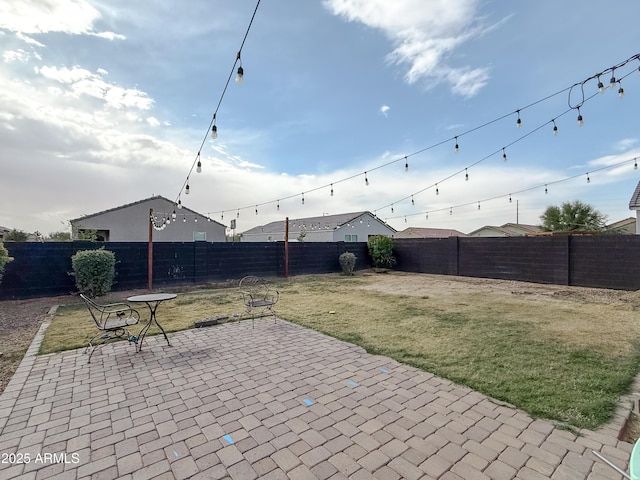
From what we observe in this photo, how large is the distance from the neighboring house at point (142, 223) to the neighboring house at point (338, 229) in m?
6.69

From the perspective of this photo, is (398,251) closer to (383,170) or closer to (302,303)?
(383,170)

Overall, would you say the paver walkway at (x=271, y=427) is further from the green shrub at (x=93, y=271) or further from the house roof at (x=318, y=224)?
the house roof at (x=318, y=224)

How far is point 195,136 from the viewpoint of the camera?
23.4 ft

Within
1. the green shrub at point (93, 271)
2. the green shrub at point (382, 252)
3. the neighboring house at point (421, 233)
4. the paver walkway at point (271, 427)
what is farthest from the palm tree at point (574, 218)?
the green shrub at point (93, 271)

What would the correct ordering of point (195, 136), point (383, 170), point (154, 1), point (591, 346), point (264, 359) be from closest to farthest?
point (264, 359)
point (591, 346)
point (154, 1)
point (195, 136)
point (383, 170)

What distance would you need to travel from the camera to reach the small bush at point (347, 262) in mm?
12289

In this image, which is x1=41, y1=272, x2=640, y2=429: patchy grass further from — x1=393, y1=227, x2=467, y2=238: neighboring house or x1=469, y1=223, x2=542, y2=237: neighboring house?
x1=393, y1=227, x2=467, y2=238: neighboring house

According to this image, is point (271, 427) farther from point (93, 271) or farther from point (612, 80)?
point (93, 271)

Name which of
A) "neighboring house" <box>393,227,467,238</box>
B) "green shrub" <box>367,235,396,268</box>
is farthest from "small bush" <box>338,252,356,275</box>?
"neighboring house" <box>393,227,467,238</box>

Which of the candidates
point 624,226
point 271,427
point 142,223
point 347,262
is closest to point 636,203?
point 347,262

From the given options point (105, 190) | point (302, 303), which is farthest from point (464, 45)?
point (105, 190)

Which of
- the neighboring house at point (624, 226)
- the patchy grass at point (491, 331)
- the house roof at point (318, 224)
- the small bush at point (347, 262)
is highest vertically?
the house roof at point (318, 224)

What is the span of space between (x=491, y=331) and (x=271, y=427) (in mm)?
3669

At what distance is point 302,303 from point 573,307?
5.57 m
